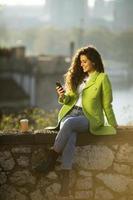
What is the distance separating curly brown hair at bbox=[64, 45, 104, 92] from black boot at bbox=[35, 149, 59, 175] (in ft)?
2.37

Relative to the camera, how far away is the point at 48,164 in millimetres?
6727

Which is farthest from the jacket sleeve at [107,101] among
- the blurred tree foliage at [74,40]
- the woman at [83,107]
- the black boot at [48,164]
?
the blurred tree foliage at [74,40]

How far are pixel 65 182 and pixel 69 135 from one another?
56 cm

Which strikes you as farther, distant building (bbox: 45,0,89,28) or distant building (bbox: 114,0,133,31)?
distant building (bbox: 45,0,89,28)

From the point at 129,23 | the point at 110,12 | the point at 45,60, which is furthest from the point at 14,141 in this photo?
the point at 110,12

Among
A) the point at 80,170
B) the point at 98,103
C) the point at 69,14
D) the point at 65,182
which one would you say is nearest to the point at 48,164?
the point at 65,182

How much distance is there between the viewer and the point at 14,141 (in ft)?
22.3

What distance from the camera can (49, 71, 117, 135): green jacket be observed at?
6574 mm

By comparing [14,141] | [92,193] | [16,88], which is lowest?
[16,88]

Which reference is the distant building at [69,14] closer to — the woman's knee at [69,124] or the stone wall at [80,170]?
the stone wall at [80,170]

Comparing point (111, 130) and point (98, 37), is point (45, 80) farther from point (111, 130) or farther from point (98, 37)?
point (111, 130)

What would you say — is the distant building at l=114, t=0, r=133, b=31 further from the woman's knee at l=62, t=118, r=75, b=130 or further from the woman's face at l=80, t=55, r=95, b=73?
the woman's knee at l=62, t=118, r=75, b=130

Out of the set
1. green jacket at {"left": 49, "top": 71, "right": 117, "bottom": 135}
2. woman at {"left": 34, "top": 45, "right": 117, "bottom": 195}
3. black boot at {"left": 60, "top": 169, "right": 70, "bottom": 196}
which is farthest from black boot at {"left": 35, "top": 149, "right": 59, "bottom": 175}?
green jacket at {"left": 49, "top": 71, "right": 117, "bottom": 135}

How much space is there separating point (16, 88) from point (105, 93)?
25.7 meters
